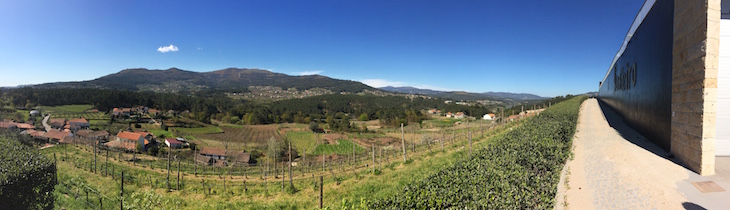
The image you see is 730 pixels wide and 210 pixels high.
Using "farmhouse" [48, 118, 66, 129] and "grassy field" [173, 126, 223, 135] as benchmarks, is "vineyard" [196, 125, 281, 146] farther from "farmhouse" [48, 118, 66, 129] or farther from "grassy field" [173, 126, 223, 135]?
"farmhouse" [48, 118, 66, 129]

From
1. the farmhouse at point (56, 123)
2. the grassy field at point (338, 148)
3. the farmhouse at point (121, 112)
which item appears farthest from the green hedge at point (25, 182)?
the farmhouse at point (121, 112)

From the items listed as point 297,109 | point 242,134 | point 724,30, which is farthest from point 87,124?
point 724,30

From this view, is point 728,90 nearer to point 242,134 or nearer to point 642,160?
point 642,160

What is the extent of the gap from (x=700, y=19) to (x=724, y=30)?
984mm

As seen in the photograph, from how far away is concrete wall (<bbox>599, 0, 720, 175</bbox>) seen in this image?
580 centimetres

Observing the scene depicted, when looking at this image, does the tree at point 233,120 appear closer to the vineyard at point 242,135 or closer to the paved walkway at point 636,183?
the vineyard at point 242,135

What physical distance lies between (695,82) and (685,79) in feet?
2.17

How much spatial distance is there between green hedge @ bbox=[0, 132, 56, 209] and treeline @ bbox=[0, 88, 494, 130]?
5854 centimetres

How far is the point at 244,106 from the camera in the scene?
11725cm

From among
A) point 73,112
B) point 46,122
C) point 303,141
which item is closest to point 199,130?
point 73,112

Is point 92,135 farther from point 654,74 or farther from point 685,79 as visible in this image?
point 654,74

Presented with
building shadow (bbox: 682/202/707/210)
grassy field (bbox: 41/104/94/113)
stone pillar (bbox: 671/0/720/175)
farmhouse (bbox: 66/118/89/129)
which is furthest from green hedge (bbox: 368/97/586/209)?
grassy field (bbox: 41/104/94/113)

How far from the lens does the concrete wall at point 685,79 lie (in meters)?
5.80

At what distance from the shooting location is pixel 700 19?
239 inches
